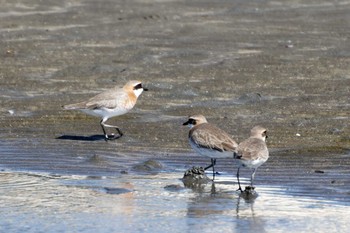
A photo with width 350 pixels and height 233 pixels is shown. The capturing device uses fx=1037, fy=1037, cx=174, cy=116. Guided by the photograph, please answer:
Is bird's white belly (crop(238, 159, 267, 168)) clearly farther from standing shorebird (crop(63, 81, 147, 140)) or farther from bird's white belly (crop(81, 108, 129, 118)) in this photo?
bird's white belly (crop(81, 108, 129, 118))

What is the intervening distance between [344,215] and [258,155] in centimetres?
119

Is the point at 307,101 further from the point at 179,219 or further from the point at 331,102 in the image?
the point at 179,219

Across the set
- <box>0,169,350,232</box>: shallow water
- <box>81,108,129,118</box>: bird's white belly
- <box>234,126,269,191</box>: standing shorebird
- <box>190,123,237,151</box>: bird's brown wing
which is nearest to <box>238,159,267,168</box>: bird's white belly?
<box>234,126,269,191</box>: standing shorebird

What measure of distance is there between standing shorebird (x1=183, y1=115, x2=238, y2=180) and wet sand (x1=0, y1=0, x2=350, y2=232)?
0.35 meters

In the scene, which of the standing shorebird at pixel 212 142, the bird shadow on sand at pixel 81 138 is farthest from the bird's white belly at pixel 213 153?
the bird shadow on sand at pixel 81 138

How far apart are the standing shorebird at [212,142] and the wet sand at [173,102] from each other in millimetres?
351

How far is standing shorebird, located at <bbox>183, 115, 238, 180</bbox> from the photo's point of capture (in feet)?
37.1

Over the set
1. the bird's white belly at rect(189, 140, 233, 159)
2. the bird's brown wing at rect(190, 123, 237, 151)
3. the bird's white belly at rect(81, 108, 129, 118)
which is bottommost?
the bird's white belly at rect(189, 140, 233, 159)

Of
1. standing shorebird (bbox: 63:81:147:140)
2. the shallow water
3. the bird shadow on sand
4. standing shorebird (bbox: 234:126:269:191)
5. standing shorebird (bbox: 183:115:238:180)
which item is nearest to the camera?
the shallow water

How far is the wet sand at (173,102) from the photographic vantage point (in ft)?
35.2

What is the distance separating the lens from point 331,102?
15156mm

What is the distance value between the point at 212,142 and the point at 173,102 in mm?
4154

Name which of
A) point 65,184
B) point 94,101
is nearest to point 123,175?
point 65,184

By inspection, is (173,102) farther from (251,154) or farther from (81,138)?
(251,154)
